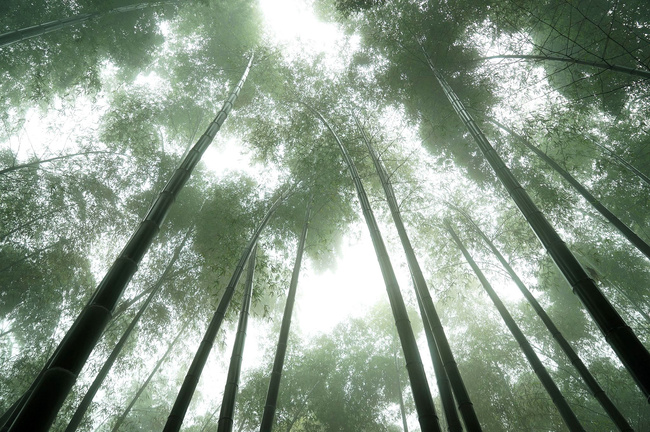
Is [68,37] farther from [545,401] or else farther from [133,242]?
[545,401]

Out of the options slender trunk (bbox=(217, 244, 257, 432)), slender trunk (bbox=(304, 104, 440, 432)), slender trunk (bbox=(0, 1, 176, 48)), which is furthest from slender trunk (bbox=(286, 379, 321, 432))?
slender trunk (bbox=(0, 1, 176, 48))

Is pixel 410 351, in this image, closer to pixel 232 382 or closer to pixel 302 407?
Answer: pixel 232 382

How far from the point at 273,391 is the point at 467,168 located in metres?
4.64

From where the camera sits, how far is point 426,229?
5.51m

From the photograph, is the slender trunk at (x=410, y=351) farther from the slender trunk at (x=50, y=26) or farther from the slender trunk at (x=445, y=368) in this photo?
the slender trunk at (x=50, y=26)

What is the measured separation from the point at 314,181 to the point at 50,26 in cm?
368

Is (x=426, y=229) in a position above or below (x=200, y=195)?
below

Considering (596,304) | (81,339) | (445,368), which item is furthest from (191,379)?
(596,304)

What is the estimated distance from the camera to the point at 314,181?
4457 millimetres

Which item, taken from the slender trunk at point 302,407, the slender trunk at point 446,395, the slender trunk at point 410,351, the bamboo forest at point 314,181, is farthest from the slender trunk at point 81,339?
the slender trunk at point 302,407

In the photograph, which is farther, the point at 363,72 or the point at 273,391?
the point at 363,72

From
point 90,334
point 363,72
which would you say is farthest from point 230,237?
point 363,72

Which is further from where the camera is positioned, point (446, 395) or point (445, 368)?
point (446, 395)

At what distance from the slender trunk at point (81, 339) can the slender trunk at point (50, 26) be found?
349 centimetres
